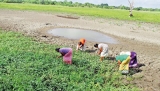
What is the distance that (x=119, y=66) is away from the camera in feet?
40.3

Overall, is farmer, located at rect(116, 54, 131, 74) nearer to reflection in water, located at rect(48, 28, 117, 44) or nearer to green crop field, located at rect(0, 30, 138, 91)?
green crop field, located at rect(0, 30, 138, 91)

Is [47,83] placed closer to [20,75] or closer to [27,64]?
[20,75]

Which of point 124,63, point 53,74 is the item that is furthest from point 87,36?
point 53,74

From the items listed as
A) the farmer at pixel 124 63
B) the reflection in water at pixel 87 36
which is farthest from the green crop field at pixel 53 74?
the reflection in water at pixel 87 36

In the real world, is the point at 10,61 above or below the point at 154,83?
above

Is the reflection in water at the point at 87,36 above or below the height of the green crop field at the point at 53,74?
below

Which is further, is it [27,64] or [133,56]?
[133,56]

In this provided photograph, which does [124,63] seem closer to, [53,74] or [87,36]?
[53,74]

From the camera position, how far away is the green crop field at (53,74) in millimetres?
8594

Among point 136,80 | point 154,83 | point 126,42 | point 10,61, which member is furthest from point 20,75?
point 126,42

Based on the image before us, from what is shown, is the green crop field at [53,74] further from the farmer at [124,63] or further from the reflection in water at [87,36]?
the reflection in water at [87,36]

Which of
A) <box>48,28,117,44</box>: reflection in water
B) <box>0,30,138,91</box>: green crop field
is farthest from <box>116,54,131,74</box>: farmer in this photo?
<box>48,28,117,44</box>: reflection in water

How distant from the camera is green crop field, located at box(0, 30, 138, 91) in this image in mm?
8594

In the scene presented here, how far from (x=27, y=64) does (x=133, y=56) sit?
18.8 ft
